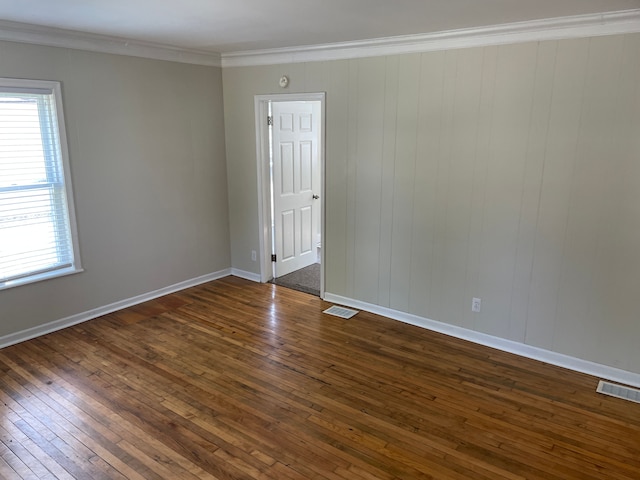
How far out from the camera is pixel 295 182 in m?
5.36

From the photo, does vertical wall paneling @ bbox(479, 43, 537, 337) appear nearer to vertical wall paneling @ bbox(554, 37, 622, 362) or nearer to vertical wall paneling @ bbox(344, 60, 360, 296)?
vertical wall paneling @ bbox(554, 37, 622, 362)

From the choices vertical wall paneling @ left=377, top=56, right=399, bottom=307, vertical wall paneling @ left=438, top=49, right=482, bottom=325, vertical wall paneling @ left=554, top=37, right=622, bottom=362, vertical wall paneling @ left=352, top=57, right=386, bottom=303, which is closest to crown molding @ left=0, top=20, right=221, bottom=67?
vertical wall paneling @ left=352, top=57, right=386, bottom=303

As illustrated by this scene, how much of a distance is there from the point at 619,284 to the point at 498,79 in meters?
1.67

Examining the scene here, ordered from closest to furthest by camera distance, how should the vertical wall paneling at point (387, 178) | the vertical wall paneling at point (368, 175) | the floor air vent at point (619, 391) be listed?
the floor air vent at point (619, 391), the vertical wall paneling at point (387, 178), the vertical wall paneling at point (368, 175)

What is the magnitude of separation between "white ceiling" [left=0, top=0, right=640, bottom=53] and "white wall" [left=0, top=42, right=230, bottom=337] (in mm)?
420

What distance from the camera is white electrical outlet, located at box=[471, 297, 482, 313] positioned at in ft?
12.3

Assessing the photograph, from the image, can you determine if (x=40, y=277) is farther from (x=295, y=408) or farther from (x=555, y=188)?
(x=555, y=188)

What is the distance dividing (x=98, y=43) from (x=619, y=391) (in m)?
4.84

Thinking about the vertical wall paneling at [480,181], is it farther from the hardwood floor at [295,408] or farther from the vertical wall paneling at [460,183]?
the hardwood floor at [295,408]

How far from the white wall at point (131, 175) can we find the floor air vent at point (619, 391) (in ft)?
12.9

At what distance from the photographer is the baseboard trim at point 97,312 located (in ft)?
12.3

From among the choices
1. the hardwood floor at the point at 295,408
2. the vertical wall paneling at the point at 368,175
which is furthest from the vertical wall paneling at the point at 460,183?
the vertical wall paneling at the point at 368,175

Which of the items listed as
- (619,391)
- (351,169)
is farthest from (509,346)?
(351,169)

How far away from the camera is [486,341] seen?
12.4 feet
